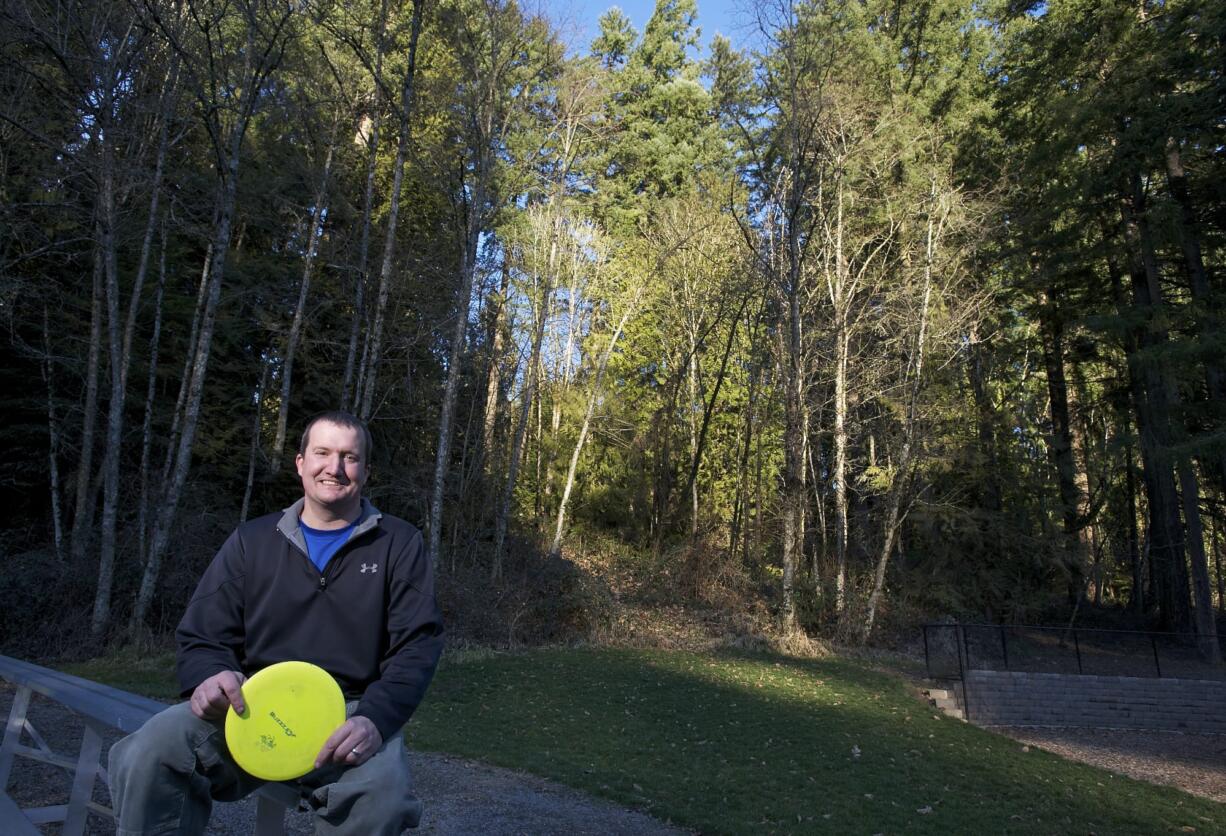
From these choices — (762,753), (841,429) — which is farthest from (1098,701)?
(762,753)

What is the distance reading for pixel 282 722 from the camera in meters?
2.22

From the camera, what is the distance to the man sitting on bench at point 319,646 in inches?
87.4

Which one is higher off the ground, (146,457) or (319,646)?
(146,457)

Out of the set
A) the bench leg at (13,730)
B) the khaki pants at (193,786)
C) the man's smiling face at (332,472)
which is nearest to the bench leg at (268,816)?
the khaki pants at (193,786)

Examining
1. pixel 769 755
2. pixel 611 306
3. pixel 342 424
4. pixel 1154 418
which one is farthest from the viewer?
pixel 611 306

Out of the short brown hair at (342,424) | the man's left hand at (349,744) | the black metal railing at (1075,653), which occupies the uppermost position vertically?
the short brown hair at (342,424)

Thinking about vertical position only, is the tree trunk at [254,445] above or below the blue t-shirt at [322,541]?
above

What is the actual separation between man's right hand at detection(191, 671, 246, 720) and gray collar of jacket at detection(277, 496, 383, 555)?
1.46 feet

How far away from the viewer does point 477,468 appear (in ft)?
64.7

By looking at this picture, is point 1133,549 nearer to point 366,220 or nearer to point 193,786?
point 366,220

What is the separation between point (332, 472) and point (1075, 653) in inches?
645

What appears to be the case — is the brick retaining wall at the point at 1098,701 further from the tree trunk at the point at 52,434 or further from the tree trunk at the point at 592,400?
the tree trunk at the point at 52,434

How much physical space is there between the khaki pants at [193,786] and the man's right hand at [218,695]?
3.4 inches

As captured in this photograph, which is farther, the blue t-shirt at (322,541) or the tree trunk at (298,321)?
the tree trunk at (298,321)
